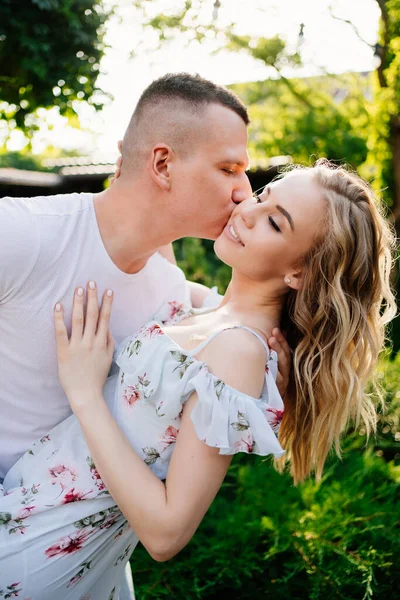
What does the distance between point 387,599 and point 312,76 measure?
13.3m

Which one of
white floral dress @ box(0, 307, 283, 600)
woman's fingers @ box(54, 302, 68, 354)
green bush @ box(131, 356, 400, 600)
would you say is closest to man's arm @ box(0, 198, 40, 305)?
woman's fingers @ box(54, 302, 68, 354)

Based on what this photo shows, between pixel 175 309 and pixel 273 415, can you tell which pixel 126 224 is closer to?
pixel 175 309

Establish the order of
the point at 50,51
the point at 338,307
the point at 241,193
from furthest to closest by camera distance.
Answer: the point at 50,51
the point at 241,193
the point at 338,307

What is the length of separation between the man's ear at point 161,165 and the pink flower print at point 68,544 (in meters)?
1.23

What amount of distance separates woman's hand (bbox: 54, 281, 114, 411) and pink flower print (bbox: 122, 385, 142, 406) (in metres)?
0.09

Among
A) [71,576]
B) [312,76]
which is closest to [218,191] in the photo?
[71,576]

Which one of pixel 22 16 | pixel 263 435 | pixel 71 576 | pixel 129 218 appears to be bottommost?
pixel 71 576

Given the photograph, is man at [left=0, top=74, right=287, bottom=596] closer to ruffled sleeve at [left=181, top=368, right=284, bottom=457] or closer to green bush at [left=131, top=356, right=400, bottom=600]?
ruffled sleeve at [left=181, top=368, right=284, bottom=457]

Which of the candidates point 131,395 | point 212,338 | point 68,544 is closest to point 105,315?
point 131,395

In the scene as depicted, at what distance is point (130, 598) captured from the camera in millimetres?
2820

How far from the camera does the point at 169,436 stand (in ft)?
6.91

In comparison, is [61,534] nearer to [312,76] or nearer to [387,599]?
[387,599]

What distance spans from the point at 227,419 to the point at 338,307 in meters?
0.65

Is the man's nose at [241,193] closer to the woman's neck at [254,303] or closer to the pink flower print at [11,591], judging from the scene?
the woman's neck at [254,303]
